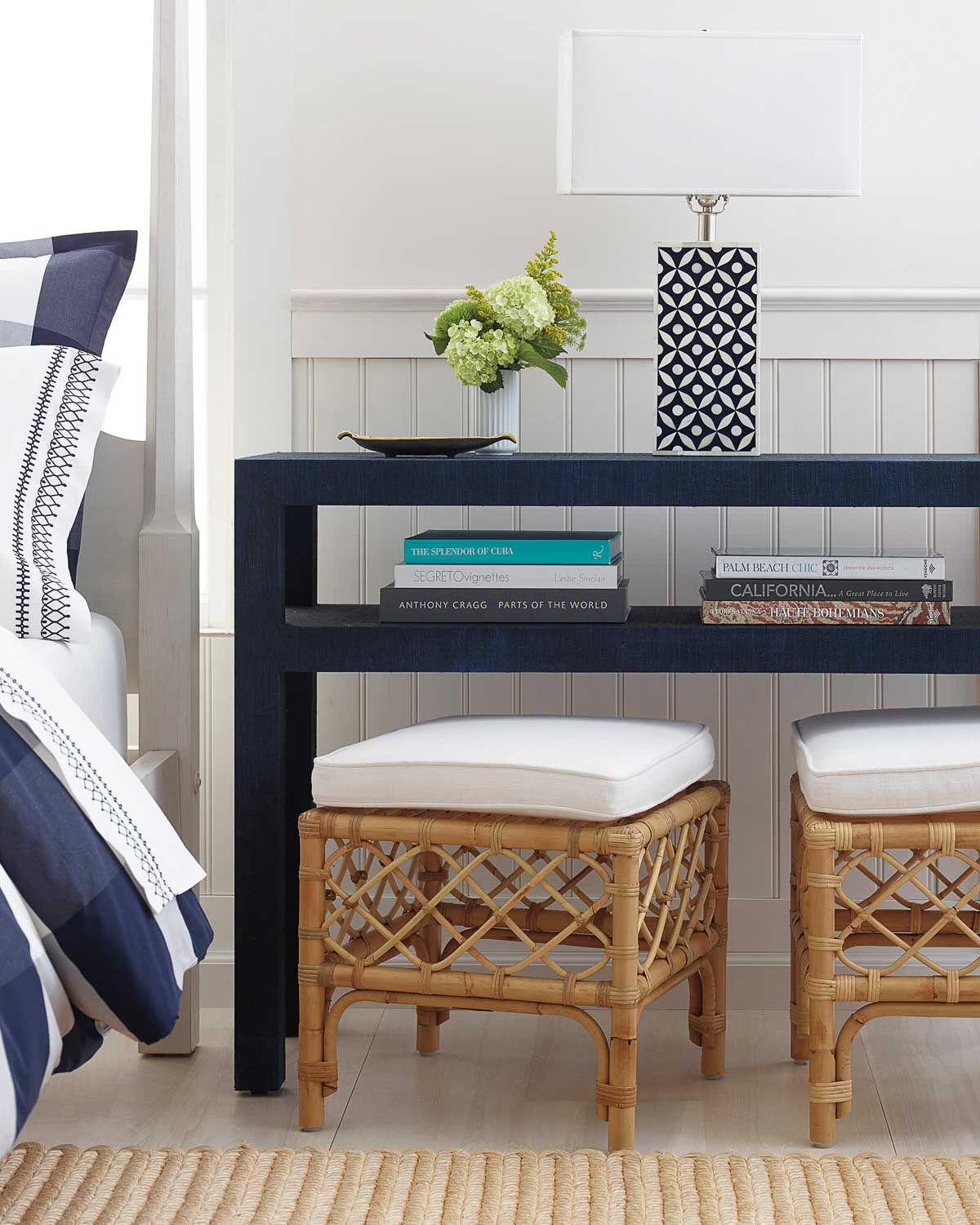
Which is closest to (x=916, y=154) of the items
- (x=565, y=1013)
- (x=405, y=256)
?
(x=405, y=256)

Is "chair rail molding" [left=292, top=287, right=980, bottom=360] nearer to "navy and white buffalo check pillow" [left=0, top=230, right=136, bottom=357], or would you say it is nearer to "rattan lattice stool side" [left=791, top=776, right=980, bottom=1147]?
"navy and white buffalo check pillow" [left=0, top=230, right=136, bottom=357]

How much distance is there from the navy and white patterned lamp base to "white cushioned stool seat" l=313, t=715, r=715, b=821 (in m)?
0.44

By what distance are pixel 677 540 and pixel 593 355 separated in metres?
0.33

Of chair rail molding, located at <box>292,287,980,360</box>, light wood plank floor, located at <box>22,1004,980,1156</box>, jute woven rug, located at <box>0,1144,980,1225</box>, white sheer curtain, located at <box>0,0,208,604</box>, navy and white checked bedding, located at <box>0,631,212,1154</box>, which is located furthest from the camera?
white sheer curtain, located at <box>0,0,208,604</box>

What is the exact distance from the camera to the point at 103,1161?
1.51m

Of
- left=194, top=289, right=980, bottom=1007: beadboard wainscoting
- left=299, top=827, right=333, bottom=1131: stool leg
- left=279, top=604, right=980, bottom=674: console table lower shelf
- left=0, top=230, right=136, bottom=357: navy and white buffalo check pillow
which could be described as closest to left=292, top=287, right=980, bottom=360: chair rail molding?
left=194, top=289, right=980, bottom=1007: beadboard wainscoting

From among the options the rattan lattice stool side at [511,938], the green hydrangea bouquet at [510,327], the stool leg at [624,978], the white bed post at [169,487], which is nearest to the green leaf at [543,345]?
the green hydrangea bouquet at [510,327]

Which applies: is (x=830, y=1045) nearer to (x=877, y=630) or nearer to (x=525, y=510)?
(x=877, y=630)

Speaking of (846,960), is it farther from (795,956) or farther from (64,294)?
(64,294)

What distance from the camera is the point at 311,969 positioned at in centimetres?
159

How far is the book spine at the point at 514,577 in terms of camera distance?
5.56 ft

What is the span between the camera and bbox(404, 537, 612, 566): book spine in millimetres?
1693

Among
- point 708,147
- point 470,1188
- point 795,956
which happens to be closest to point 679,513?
point 708,147

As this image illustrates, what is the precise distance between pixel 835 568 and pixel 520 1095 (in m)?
0.81
